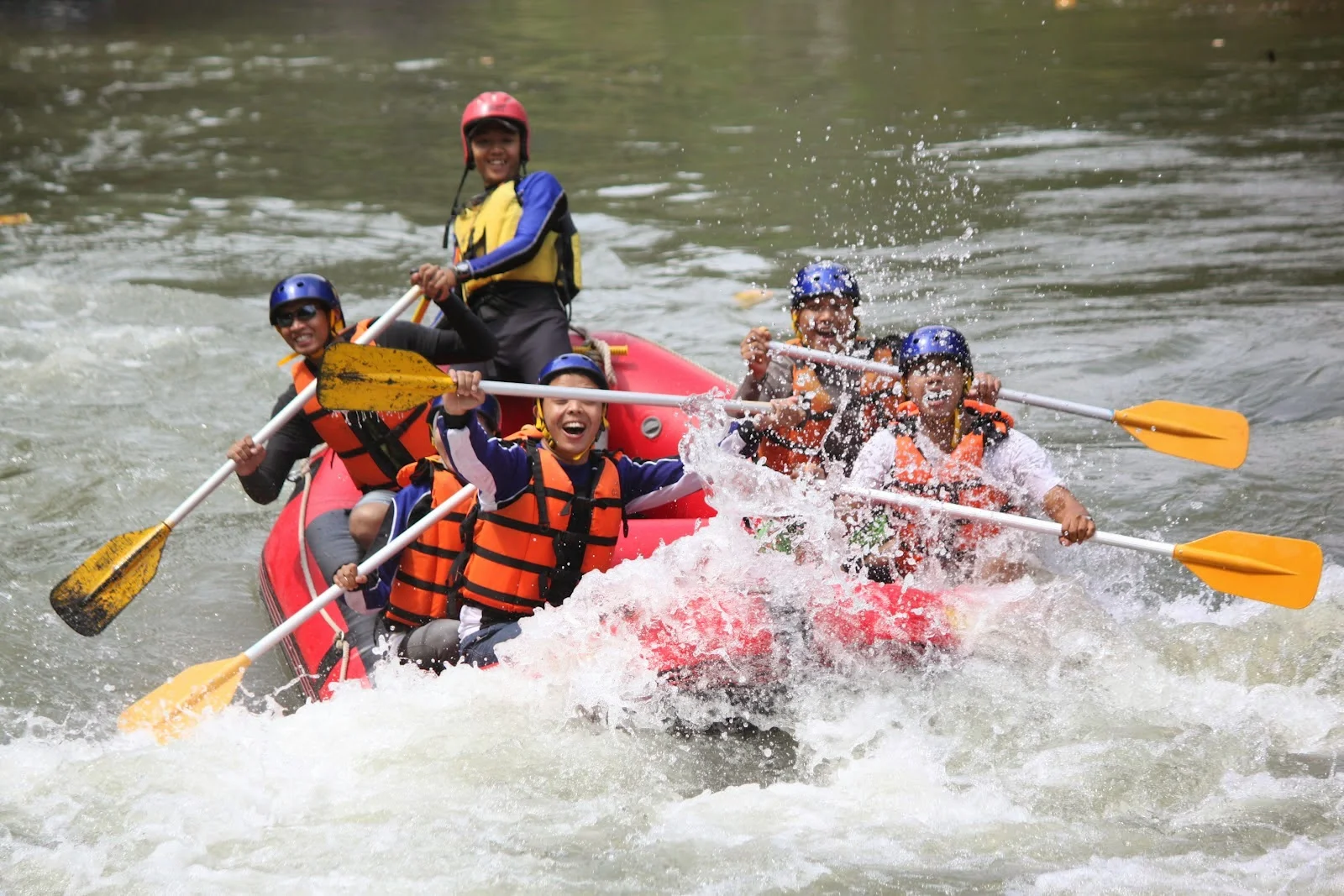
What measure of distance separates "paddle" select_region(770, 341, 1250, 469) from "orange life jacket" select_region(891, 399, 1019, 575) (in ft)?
0.72

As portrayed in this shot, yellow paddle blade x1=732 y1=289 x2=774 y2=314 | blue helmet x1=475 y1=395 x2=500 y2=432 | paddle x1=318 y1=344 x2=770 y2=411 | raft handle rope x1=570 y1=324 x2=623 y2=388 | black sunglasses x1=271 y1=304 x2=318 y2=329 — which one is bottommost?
yellow paddle blade x1=732 y1=289 x2=774 y2=314

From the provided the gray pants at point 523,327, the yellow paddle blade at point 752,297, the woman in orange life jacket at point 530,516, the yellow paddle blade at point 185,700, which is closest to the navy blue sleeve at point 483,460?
the woman in orange life jacket at point 530,516

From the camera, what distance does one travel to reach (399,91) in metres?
16.2

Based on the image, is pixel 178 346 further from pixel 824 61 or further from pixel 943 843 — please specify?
pixel 824 61

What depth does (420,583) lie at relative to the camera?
468cm

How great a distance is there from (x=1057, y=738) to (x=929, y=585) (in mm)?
667

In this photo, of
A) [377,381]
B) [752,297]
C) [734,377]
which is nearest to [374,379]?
[377,381]

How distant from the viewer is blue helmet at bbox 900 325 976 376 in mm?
4781

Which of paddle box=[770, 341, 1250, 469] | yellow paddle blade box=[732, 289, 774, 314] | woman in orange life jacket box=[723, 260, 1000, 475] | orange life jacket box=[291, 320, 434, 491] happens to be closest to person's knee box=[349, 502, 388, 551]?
orange life jacket box=[291, 320, 434, 491]

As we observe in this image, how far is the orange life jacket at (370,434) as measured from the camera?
5.34 m

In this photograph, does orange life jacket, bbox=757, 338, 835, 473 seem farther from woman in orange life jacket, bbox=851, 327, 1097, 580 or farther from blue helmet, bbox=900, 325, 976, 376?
blue helmet, bbox=900, 325, 976, 376

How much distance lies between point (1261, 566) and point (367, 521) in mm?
2924

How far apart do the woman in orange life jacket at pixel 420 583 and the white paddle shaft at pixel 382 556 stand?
0.03 meters

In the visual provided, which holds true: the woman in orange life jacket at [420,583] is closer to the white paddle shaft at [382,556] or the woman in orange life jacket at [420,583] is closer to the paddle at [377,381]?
the white paddle shaft at [382,556]
